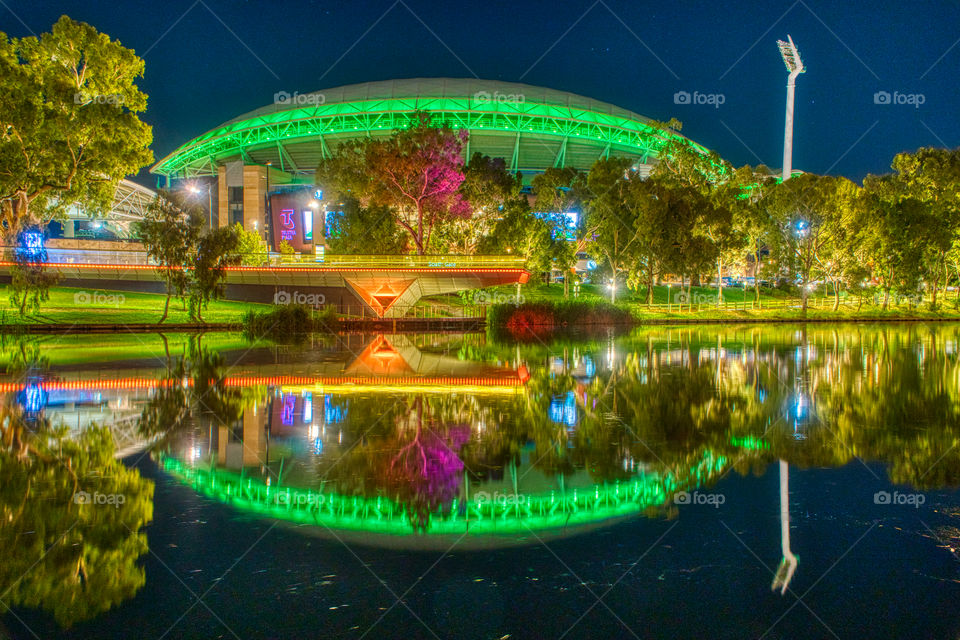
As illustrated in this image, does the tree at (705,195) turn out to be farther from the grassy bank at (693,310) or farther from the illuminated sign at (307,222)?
the illuminated sign at (307,222)

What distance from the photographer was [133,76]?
128ft

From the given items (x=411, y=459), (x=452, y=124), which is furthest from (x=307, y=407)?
(x=452, y=124)

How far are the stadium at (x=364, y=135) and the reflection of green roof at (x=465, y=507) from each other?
215 ft

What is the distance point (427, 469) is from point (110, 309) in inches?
1513

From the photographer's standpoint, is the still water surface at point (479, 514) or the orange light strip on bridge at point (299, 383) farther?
the orange light strip on bridge at point (299, 383)

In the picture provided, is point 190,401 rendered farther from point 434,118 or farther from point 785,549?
point 434,118

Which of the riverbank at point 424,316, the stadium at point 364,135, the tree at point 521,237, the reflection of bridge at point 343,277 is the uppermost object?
the stadium at point 364,135

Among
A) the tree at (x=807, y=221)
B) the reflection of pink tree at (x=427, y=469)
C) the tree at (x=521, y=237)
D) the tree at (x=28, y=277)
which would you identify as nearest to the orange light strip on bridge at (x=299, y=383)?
the reflection of pink tree at (x=427, y=469)

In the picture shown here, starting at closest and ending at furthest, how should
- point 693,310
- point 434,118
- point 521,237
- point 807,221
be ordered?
point 521,237
point 807,221
point 693,310
point 434,118

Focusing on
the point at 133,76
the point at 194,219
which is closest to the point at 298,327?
the point at 194,219

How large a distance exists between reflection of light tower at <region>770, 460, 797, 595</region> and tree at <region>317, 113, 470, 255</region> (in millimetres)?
38212

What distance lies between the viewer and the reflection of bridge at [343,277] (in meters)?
43.7

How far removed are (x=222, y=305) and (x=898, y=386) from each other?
41.1 m

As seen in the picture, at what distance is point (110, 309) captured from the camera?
4041 cm
